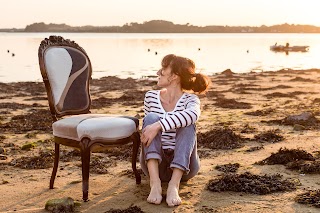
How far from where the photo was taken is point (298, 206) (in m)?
4.75

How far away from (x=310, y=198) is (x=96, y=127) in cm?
229

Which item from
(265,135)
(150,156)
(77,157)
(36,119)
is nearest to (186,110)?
(150,156)

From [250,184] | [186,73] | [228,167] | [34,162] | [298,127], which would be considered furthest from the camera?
[298,127]

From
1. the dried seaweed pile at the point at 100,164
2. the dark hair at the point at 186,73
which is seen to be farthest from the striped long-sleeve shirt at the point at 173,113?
the dried seaweed pile at the point at 100,164

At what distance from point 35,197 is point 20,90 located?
15.4 meters

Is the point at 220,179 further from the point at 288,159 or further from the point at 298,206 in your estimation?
the point at 288,159

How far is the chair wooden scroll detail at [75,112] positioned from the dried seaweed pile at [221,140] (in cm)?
232

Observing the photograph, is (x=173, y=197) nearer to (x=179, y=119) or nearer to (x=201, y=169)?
(x=179, y=119)

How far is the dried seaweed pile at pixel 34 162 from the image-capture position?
6.56 metres

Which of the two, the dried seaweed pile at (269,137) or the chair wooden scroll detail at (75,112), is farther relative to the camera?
the dried seaweed pile at (269,137)

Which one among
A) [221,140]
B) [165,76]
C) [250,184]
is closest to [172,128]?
[165,76]

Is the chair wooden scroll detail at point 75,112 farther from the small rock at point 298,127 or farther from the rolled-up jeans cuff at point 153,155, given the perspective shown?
the small rock at point 298,127

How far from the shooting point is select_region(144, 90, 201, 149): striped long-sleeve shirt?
4887mm

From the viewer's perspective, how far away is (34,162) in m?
6.72
